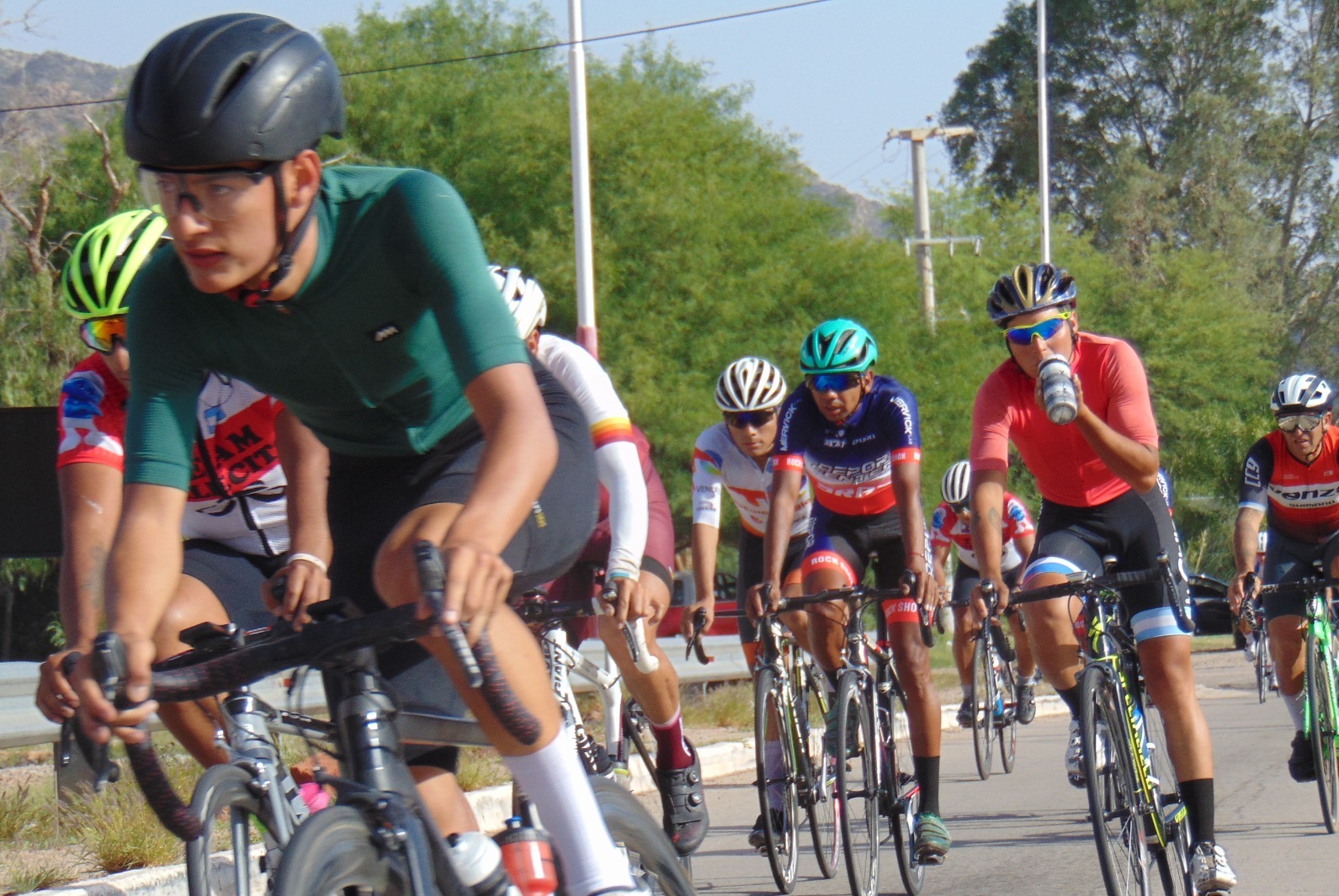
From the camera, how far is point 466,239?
2.71 meters

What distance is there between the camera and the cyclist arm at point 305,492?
354 cm

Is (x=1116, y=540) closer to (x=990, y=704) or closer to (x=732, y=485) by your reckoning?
(x=732, y=485)

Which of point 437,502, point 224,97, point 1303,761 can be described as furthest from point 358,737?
point 1303,761

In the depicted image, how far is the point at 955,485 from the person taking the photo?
494 inches

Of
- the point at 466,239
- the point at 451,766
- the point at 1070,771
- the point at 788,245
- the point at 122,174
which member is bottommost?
the point at 1070,771

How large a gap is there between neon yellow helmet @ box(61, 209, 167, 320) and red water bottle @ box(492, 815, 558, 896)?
2.35m

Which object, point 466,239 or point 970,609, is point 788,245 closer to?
point 970,609

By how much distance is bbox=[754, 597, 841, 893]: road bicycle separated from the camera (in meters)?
6.67

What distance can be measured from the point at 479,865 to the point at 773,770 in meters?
4.16

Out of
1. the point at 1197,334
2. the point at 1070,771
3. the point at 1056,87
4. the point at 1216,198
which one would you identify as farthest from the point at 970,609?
the point at 1056,87

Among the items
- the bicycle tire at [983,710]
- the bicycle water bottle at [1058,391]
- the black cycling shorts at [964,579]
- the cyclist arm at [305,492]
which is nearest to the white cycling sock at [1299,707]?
the bicycle tire at [983,710]

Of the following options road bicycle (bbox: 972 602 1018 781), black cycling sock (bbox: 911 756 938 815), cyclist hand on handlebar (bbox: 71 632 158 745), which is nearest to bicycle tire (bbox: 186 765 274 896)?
cyclist hand on handlebar (bbox: 71 632 158 745)

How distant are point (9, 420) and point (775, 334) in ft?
65.6

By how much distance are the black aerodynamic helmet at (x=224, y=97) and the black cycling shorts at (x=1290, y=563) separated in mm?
7095
